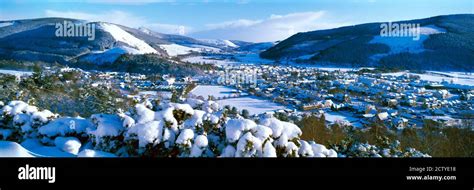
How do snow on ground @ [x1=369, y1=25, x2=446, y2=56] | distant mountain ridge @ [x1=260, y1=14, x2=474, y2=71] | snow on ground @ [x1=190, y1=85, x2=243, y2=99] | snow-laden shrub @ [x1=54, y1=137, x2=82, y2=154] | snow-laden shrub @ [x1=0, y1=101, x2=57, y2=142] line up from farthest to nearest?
snow on ground @ [x1=369, y1=25, x2=446, y2=56] → distant mountain ridge @ [x1=260, y1=14, x2=474, y2=71] → snow on ground @ [x1=190, y1=85, x2=243, y2=99] → snow-laden shrub @ [x1=0, y1=101, x2=57, y2=142] → snow-laden shrub @ [x1=54, y1=137, x2=82, y2=154]

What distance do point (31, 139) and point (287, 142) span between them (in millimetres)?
3166

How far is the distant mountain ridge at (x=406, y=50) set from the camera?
6853 cm

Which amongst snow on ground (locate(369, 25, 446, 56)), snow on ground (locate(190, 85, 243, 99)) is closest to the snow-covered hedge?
snow on ground (locate(190, 85, 243, 99))

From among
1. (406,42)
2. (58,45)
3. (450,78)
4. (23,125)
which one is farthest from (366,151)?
(406,42)

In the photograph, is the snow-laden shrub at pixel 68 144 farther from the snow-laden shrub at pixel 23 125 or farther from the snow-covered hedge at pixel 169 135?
the snow-laden shrub at pixel 23 125

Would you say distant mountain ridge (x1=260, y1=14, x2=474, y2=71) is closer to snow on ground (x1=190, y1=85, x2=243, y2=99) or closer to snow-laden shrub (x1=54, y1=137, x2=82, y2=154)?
snow on ground (x1=190, y1=85, x2=243, y2=99)

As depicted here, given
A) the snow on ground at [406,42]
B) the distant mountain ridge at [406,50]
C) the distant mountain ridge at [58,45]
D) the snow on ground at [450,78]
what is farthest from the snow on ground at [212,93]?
the snow on ground at [406,42]

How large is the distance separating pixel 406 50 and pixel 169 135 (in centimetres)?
8274

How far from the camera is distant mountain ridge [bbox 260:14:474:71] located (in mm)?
68525

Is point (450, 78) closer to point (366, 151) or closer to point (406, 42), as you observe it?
point (406, 42)

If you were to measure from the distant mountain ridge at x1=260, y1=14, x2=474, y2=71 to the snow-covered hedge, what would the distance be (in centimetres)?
6471
